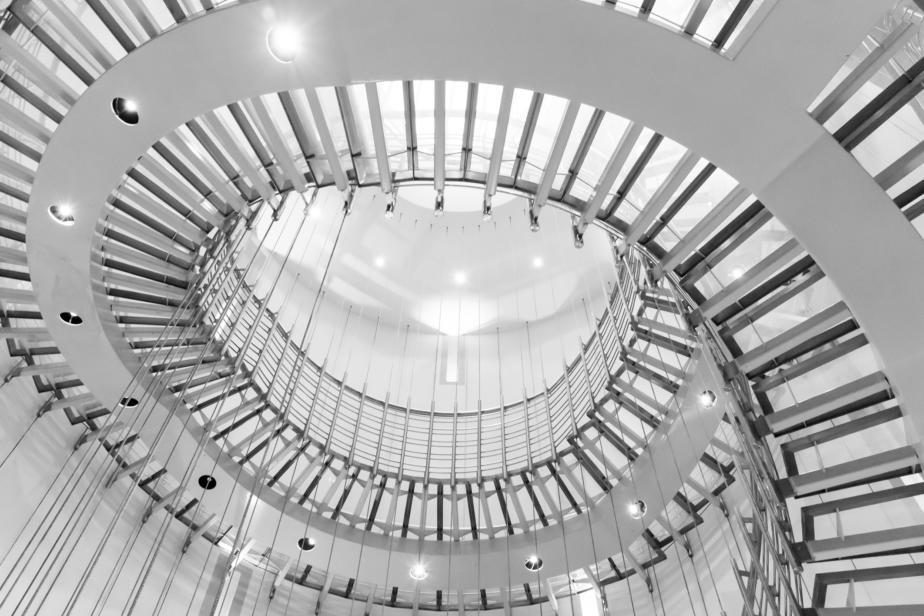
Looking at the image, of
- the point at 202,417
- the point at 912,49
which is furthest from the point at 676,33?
the point at 202,417

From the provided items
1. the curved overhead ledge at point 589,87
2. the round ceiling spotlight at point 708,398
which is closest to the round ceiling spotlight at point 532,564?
the round ceiling spotlight at point 708,398

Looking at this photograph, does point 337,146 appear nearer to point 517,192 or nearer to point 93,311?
point 517,192

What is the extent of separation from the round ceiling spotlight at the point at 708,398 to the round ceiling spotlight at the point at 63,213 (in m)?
4.62

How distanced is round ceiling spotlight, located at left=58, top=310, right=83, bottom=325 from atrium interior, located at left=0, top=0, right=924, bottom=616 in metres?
0.02

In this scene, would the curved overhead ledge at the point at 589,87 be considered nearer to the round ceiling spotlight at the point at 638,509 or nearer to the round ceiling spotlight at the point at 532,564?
the round ceiling spotlight at the point at 638,509

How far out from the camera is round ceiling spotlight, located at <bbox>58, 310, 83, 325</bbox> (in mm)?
4227

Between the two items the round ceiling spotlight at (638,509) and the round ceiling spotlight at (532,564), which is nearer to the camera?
the round ceiling spotlight at (638,509)

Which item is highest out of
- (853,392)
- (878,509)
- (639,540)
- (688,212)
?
(688,212)

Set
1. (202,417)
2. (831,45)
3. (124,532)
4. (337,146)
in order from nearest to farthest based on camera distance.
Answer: (831,45)
(337,146)
(202,417)
(124,532)

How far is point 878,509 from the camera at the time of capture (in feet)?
13.1

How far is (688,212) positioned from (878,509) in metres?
2.54

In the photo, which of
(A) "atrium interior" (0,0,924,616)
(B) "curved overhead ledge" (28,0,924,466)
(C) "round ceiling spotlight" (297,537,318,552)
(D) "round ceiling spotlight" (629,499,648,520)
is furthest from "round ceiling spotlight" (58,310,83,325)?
(D) "round ceiling spotlight" (629,499,648,520)

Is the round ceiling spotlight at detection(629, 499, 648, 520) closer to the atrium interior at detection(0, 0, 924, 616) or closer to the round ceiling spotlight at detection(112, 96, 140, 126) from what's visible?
the atrium interior at detection(0, 0, 924, 616)

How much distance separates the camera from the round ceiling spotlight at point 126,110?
10.4 feet
